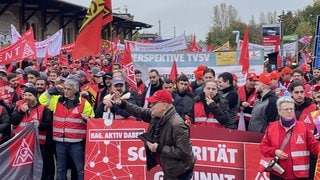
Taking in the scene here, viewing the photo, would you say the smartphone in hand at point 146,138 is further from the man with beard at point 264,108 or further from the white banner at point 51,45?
the white banner at point 51,45

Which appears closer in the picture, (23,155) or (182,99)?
(23,155)

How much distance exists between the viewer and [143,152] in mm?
7586

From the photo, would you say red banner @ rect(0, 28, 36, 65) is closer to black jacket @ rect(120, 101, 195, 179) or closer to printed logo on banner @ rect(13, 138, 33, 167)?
printed logo on banner @ rect(13, 138, 33, 167)

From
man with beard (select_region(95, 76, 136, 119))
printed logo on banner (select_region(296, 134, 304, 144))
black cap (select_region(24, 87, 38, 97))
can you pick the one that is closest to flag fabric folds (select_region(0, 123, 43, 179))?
black cap (select_region(24, 87, 38, 97))

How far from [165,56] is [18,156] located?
5.18 meters

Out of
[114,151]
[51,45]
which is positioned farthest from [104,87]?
[51,45]

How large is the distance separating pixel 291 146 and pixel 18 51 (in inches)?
343

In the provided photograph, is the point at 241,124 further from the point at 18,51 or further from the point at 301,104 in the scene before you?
the point at 18,51

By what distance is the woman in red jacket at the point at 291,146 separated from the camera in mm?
5895

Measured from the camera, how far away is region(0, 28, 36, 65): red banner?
502 inches

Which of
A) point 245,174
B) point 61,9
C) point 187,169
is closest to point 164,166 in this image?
point 187,169

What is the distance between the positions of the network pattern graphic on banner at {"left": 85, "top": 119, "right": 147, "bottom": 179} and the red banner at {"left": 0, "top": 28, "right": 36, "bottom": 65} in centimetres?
564

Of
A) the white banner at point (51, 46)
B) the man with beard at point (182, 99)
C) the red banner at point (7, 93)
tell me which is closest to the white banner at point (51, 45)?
the white banner at point (51, 46)

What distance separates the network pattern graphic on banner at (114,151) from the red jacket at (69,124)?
188mm
